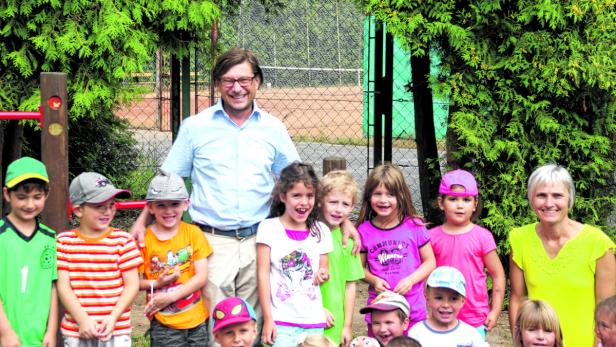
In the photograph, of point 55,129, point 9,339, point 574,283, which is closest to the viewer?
point 9,339

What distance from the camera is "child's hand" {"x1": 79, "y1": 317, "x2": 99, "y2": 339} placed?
4.07 m

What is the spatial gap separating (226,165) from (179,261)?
0.53 meters

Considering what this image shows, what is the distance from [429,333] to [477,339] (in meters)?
0.23

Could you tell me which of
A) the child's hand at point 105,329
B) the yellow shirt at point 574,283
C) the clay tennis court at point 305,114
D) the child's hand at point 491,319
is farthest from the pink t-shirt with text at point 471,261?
the clay tennis court at point 305,114

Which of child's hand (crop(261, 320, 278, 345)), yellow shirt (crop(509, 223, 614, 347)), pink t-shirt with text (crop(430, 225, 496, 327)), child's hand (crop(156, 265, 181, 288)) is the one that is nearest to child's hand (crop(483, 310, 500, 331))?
pink t-shirt with text (crop(430, 225, 496, 327))

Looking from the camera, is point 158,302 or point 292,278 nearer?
point 158,302

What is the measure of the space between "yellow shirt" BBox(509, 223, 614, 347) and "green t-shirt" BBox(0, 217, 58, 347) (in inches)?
91.9

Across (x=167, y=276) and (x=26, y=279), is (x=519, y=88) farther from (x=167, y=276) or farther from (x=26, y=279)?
(x=26, y=279)

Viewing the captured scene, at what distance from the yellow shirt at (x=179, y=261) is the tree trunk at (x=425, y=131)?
10.4ft

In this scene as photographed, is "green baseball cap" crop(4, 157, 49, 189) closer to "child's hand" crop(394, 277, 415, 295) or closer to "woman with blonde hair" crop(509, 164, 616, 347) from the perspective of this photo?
"child's hand" crop(394, 277, 415, 295)

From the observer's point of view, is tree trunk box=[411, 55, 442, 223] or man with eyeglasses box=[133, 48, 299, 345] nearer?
man with eyeglasses box=[133, 48, 299, 345]

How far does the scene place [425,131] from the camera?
7730 mm

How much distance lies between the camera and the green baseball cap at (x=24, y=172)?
404 centimetres

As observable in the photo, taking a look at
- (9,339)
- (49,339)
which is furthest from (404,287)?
(9,339)
